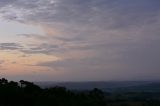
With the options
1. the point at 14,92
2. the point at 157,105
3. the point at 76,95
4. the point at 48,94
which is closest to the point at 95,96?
the point at 76,95

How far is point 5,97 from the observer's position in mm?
37688

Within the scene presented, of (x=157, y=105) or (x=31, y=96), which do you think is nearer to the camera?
(x=31, y=96)

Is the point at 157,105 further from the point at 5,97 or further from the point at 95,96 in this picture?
the point at 5,97

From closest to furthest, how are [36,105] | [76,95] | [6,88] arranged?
[36,105], [6,88], [76,95]

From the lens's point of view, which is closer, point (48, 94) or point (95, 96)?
point (48, 94)

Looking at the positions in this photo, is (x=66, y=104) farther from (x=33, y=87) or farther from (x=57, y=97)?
(x=33, y=87)

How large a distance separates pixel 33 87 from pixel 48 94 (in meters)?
4.40

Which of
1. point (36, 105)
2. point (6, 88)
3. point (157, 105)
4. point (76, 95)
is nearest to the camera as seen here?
point (36, 105)

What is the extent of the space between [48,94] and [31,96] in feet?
5.95

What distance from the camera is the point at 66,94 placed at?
132 ft

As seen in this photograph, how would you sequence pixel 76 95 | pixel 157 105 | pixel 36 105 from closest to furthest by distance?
pixel 36 105, pixel 76 95, pixel 157 105

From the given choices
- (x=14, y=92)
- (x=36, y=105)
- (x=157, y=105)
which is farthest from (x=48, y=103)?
(x=157, y=105)

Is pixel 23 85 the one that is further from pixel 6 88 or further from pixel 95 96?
pixel 95 96

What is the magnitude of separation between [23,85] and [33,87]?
1.14 meters
